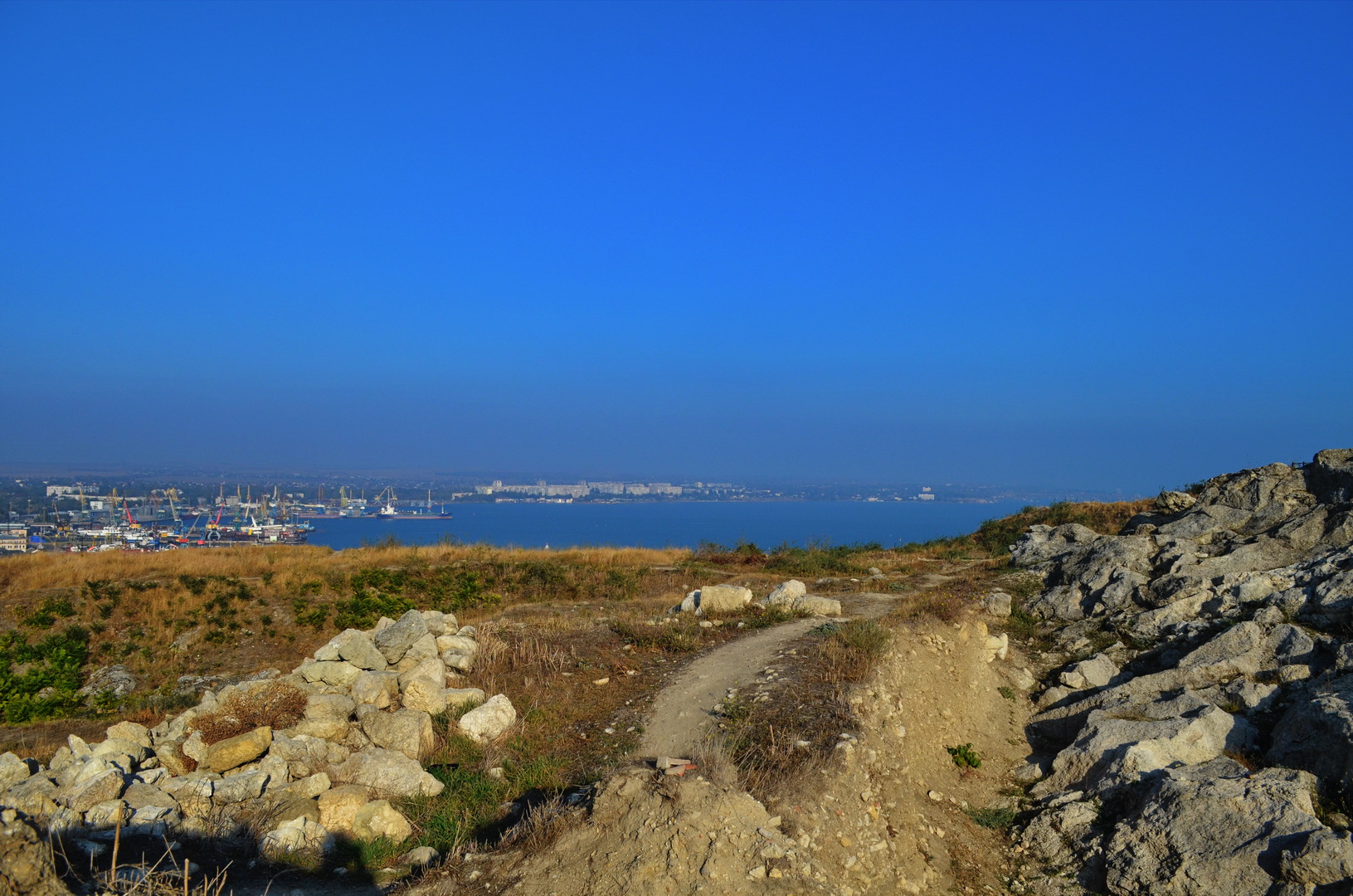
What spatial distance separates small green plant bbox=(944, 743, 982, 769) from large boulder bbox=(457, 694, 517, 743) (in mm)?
5583

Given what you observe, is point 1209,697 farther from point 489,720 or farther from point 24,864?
point 24,864

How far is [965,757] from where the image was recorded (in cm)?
955

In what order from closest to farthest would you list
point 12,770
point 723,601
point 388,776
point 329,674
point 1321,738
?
point 1321,738 → point 12,770 → point 388,776 → point 329,674 → point 723,601

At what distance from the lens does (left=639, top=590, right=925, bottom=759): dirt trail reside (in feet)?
31.0

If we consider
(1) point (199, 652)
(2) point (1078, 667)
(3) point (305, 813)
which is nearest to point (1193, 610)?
(2) point (1078, 667)

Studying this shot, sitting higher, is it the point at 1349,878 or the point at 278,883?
the point at 1349,878

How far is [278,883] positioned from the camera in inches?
258

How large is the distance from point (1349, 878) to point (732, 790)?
179 inches

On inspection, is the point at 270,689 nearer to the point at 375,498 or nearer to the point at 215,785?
the point at 215,785

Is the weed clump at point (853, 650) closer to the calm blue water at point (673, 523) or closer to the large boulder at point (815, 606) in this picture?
the large boulder at point (815, 606)

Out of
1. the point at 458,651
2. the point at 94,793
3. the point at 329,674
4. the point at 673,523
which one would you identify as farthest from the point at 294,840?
the point at 673,523

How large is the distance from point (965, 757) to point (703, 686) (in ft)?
11.6

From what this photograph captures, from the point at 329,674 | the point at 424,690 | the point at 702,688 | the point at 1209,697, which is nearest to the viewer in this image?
the point at 1209,697

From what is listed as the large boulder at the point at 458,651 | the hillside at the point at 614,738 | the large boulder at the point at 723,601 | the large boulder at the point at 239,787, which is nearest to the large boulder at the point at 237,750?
the hillside at the point at 614,738
